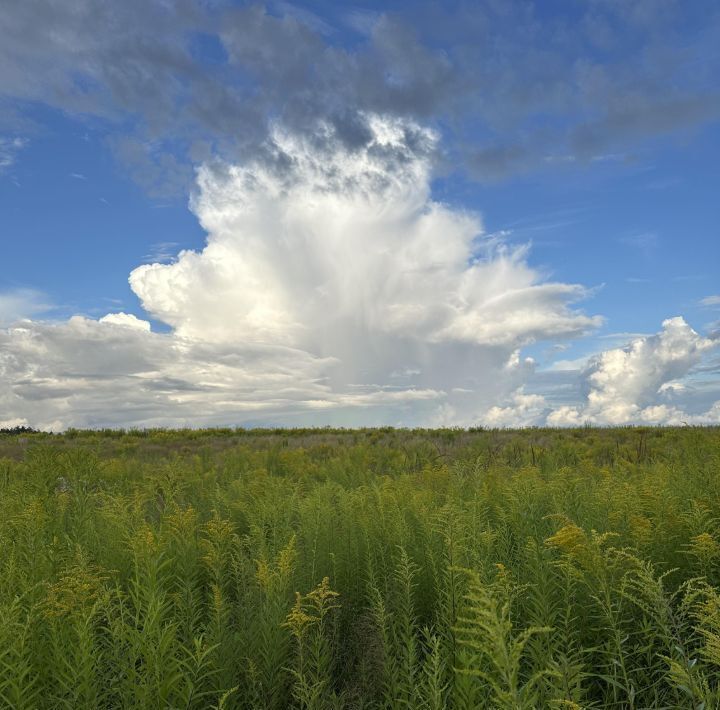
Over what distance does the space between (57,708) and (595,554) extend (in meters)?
3.02

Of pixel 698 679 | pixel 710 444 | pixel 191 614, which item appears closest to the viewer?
pixel 698 679

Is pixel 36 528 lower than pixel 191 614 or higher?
higher

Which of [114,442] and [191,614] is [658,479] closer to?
[191,614]

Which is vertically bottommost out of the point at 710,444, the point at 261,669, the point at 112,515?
the point at 261,669

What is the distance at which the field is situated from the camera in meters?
2.75

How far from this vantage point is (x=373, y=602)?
3.91 meters

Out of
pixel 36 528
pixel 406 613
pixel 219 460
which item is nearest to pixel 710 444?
pixel 406 613

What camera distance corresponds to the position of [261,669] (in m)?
3.65

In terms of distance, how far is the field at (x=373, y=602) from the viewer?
9.04 feet

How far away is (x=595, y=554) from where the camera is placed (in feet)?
10.1

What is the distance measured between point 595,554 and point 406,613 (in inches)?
54.8

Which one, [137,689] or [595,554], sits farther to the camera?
[595,554]

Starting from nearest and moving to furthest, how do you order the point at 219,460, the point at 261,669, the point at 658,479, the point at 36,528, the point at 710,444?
the point at 261,669, the point at 36,528, the point at 658,479, the point at 710,444, the point at 219,460

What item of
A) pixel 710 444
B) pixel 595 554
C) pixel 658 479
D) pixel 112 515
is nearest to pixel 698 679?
pixel 595 554
